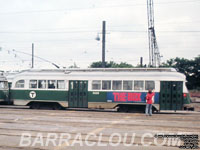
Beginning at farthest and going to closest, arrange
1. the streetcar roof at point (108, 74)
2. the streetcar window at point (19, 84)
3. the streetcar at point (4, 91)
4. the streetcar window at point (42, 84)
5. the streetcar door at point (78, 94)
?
the streetcar at point (4, 91) < the streetcar window at point (19, 84) < the streetcar window at point (42, 84) < the streetcar door at point (78, 94) < the streetcar roof at point (108, 74)

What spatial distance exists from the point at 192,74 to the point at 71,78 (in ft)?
126

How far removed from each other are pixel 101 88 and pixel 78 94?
1.73 m

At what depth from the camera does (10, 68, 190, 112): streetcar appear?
19766 millimetres

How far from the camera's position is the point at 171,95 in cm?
1964

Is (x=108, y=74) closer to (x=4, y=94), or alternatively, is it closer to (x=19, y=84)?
(x=19, y=84)

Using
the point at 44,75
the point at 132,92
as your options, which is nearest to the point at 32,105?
the point at 44,75

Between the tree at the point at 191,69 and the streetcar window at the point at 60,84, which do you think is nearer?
the streetcar window at the point at 60,84

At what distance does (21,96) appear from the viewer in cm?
2286

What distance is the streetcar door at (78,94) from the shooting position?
2133 cm

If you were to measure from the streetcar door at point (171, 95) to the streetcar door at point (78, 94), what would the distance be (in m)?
5.23

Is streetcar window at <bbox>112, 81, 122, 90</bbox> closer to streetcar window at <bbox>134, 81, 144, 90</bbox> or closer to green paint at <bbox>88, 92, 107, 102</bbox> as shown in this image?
green paint at <bbox>88, 92, 107, 102</bbox>

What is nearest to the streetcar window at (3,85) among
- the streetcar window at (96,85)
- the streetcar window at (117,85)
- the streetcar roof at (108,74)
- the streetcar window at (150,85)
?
the streetcar roof at (108,74)

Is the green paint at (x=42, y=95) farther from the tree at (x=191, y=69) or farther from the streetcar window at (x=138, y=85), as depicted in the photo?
the tree at (x=191, y=69)

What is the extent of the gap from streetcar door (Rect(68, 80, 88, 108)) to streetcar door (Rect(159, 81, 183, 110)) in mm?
5228
